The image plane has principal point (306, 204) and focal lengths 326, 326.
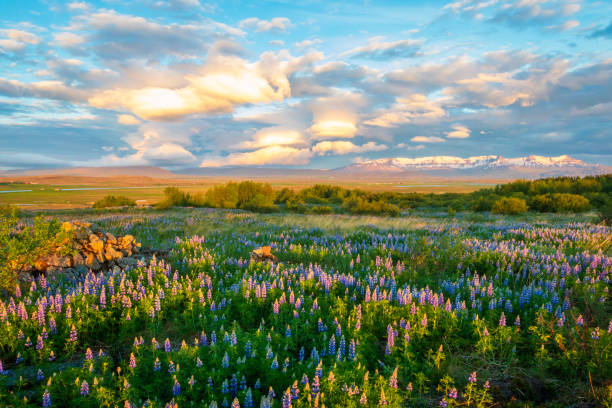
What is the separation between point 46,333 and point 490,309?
18.9ft

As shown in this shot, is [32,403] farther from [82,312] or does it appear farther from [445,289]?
[445,289]

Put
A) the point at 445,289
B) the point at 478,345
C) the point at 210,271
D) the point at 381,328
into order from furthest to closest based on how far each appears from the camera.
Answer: the point at 210,271
the point at 445,289
the point at 381,328
the point at 478,345

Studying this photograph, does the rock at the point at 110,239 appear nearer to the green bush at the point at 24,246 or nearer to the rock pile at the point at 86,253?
the rock pile at the point at 86,253

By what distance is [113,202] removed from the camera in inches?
1375

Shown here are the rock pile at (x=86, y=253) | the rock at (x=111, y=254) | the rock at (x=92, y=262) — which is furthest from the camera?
the rock at (x=111, y=254)

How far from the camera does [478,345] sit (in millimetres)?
3738

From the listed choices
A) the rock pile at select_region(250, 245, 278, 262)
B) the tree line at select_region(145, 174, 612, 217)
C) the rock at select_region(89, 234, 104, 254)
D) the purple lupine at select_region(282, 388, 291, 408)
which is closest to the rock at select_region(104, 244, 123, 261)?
the rock at select_region(89, 234, 104, 254)

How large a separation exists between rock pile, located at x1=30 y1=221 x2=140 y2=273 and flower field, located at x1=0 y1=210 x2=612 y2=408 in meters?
0.71

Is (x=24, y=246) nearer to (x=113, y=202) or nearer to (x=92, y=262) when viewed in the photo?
(x=92, y=262)

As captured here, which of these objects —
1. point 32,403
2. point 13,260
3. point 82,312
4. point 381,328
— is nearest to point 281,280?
point 381,328

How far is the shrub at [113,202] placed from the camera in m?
33.2

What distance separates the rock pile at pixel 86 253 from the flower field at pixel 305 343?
2.33 feet

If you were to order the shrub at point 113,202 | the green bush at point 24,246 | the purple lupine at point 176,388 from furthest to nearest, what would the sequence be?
1. the shrub at point 113,202
2. the green bush at point 24,246
3. the purple lupine at point 176,388

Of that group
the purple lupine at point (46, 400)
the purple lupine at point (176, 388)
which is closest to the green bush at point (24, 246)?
the purple lupine at point (46, 400)
